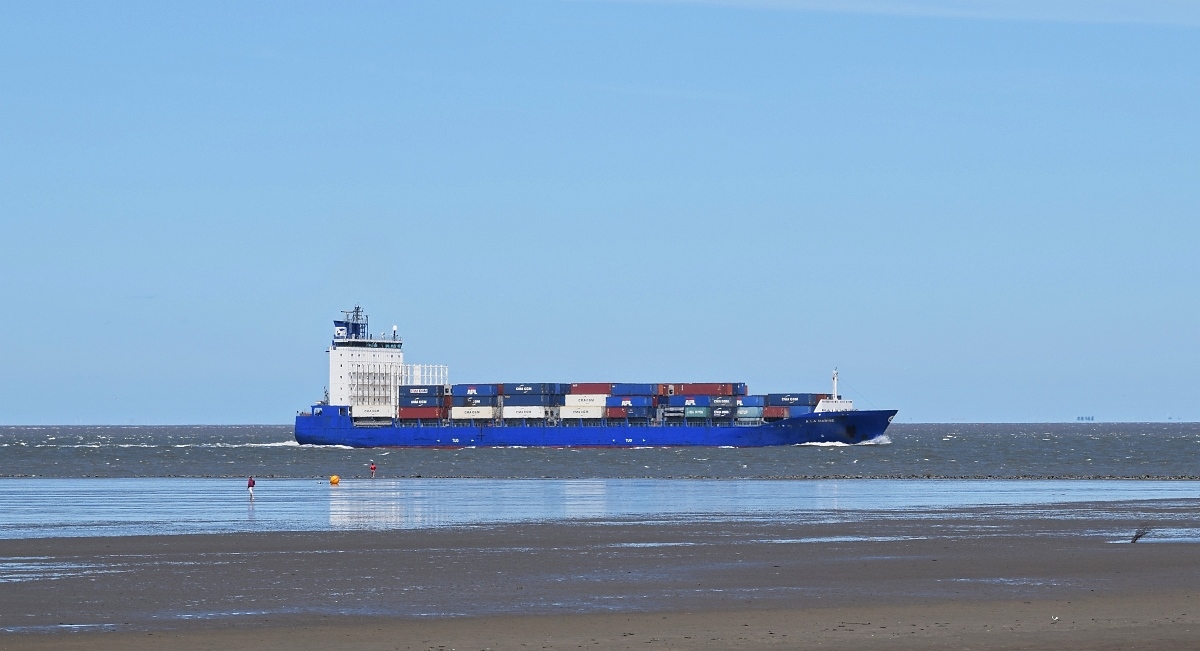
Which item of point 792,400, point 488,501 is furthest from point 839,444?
point 488,501

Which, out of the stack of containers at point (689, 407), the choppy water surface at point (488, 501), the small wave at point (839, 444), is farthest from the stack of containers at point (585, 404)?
the choppy water surface at point (488, 501)

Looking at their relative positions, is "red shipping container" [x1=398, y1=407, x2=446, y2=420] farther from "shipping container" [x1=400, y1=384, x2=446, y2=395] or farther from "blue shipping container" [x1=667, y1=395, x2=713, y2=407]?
"blue shipping container" [x1=667, y1=395, x2=713, y2=407]

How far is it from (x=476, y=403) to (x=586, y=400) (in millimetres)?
9898

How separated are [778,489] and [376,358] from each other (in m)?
78.8

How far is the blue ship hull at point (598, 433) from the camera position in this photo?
11769 cm

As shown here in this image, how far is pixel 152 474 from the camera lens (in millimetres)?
80500

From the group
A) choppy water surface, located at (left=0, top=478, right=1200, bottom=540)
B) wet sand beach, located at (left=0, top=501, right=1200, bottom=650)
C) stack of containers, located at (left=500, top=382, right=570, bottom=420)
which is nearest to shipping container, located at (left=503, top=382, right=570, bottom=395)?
stack of containers, located at (left=500, top=382, right=570, bottom=420)

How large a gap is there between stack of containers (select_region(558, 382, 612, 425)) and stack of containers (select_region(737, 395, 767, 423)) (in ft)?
36.8

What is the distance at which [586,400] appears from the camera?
12319 cm

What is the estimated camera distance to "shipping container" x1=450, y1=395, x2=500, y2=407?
126 metres

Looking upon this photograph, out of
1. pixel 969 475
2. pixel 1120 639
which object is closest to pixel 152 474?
pixel 969 475

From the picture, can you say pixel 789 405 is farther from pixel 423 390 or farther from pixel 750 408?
pixel 423 390

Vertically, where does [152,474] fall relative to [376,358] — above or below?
below

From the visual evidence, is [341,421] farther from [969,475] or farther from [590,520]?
[590,520]
